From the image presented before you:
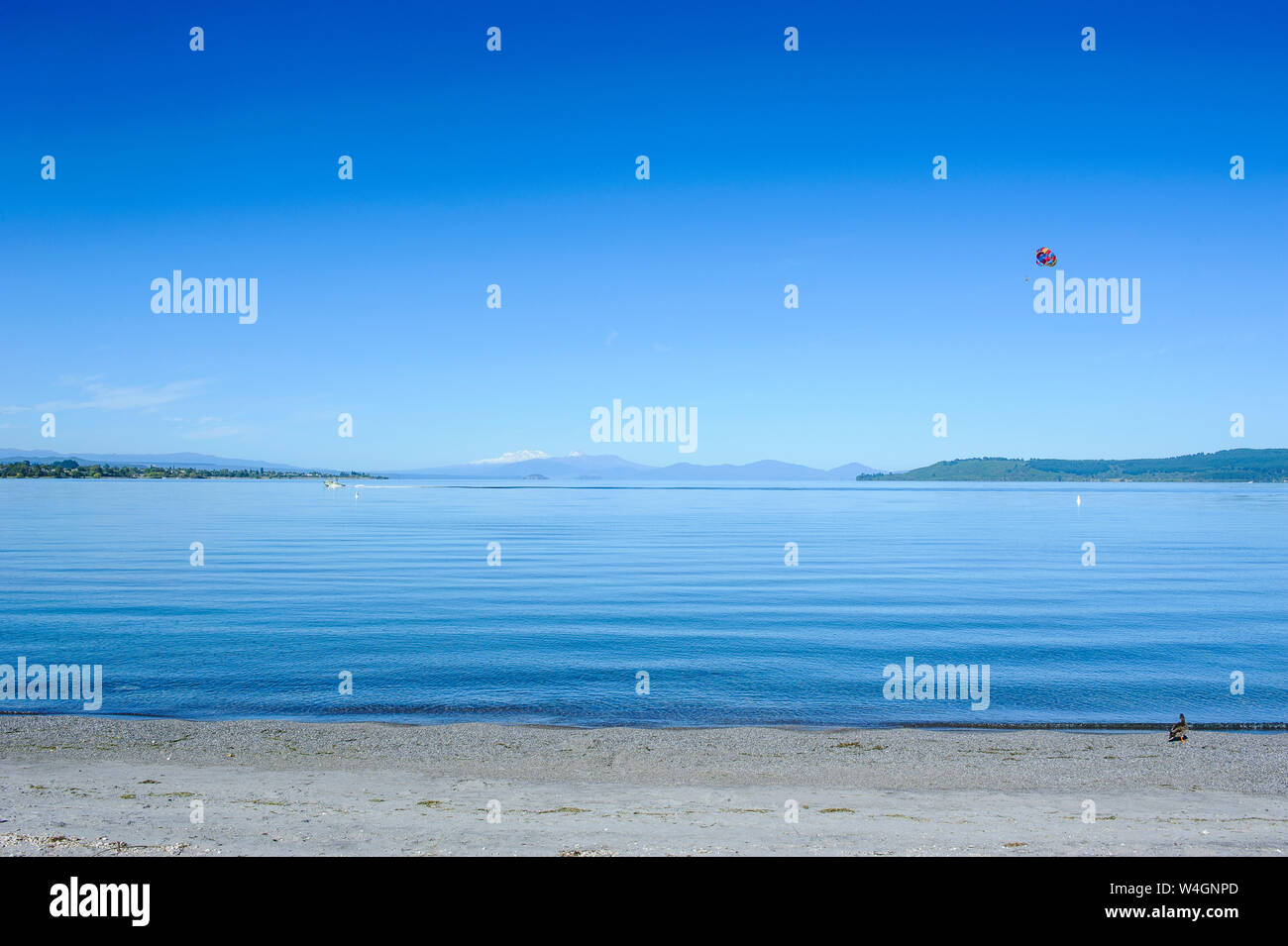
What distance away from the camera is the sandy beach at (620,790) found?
35.2ft

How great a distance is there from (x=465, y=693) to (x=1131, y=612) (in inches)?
1017

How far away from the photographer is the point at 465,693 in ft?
69.9

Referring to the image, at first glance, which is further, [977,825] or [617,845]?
[977,825]

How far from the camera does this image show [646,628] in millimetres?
29594

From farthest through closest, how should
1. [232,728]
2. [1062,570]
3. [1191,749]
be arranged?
[1062,570], [232,728], [1191,749]

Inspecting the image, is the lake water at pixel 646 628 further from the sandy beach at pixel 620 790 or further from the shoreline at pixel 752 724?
the sandy beach at pixel 620 790

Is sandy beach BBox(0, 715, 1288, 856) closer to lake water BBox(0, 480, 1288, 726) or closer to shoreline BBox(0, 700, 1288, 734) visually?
shoreline BBox(0, 700, 1288, 734)

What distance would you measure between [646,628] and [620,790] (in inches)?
621

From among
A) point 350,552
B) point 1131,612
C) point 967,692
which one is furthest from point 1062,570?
point 350,552

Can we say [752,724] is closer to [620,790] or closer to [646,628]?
[620,790]

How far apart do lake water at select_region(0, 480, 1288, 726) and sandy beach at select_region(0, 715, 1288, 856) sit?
6.75ft

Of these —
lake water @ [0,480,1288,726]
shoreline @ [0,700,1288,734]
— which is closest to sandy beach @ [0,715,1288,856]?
shoreline @ [0,700,1288,734]

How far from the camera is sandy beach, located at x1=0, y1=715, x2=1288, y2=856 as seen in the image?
10.7 meters

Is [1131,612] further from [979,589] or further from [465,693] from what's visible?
[465,693]
